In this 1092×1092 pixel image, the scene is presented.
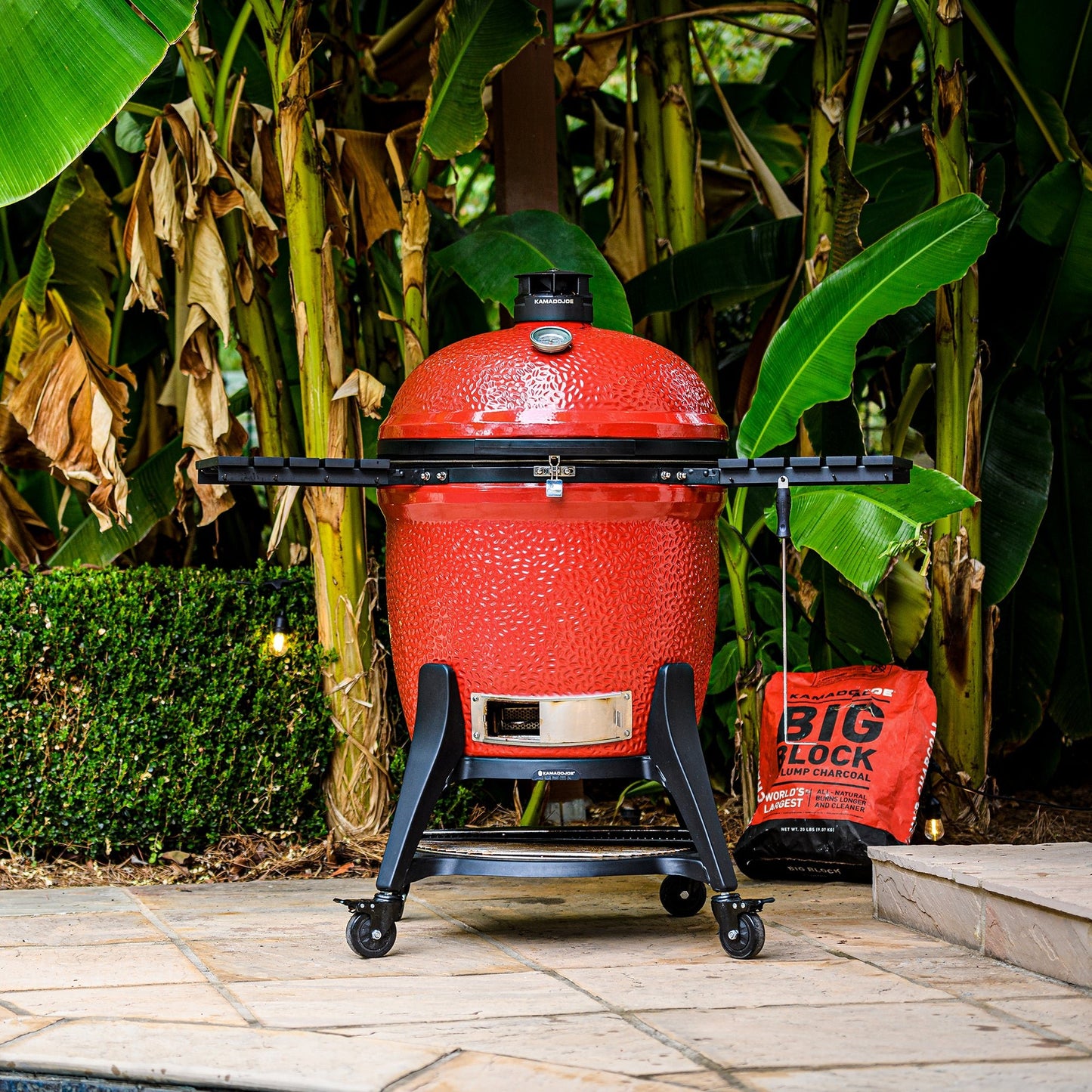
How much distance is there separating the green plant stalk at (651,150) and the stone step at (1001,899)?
7.29 ft

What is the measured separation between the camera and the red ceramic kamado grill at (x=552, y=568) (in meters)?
3.07

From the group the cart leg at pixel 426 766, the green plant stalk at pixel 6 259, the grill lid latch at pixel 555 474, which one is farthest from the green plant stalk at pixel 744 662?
the green plant stalk at pixel 6 259

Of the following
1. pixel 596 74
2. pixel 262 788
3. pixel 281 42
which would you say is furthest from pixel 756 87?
pixel 262 788

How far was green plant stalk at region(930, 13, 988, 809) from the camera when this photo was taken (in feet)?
14.1

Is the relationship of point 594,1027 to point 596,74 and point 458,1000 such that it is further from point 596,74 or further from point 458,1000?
point 596,74

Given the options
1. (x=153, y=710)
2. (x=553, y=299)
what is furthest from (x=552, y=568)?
(x=153, y=710)

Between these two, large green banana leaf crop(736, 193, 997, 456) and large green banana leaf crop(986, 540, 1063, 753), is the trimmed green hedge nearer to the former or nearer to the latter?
large green banana leaf crop(736, 193, 997, 456)

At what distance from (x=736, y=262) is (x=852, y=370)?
1.00m

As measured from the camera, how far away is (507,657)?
3.11m

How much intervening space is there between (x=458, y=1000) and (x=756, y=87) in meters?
4.62

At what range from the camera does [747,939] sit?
10.1 ft

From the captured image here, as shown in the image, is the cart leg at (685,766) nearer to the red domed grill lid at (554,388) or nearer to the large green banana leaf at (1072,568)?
the red domed grill lid at (554,388)

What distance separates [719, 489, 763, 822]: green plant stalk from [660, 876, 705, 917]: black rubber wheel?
34.6 inches

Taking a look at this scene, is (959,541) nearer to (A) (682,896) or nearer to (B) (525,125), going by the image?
(A) (682,896)
